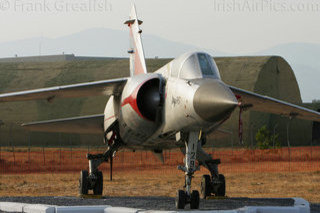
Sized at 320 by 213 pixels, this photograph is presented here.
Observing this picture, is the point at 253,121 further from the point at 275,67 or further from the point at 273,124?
the point at 275,67

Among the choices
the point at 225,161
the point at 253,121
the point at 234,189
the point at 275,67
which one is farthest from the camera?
the point at 275,67

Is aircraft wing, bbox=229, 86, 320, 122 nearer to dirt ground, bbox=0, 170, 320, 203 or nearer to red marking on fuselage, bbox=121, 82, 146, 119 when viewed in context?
dirt ground, bbox=0, 170, 320, 203

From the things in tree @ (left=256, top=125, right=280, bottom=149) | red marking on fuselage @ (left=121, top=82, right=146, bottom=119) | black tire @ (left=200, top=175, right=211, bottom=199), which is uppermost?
tree @ (left=256, top=125, right=280, bottom=149)

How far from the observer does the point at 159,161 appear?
146 ft

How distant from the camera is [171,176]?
3180 centimetres

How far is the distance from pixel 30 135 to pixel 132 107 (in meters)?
37.5

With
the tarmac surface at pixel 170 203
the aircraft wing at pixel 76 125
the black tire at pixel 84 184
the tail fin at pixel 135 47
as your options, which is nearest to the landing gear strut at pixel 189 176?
the tarmac surface at pixel 170 203

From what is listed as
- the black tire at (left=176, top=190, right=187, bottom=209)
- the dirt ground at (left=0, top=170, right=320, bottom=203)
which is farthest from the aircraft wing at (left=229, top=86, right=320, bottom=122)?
the black tire at (left=176, top=190, right=187, bottom=209)

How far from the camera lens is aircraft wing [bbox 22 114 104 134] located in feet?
63.3

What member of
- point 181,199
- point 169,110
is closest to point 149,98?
point 169,110

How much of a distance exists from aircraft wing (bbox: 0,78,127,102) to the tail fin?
3.01m

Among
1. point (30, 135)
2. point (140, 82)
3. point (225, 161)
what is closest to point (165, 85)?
point (140, 82)

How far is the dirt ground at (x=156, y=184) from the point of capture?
2361 centimetres

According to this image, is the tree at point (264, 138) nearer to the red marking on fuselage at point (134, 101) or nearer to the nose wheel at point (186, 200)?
the red marking on fuselage at point (134, 101)
